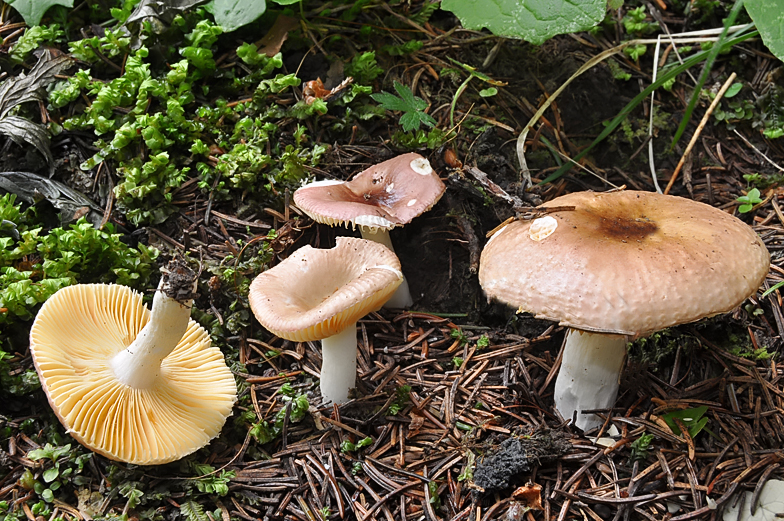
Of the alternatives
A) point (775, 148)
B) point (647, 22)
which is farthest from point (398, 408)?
point (647, 22)

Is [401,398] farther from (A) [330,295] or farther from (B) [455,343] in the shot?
(A) [330,295]

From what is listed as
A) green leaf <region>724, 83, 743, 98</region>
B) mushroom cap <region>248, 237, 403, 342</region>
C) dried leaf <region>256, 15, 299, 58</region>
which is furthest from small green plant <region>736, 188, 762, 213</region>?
dried leaf <region>256, 15, 299, 58</region>

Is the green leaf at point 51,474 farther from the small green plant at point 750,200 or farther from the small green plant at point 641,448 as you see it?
the small green plant at point 750,200

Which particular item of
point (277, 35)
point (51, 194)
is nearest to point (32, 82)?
point (51, 194)

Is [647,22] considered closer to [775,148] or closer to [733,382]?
[775,148]

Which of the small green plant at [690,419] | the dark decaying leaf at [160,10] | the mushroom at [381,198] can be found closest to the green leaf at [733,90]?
the mushroom at [381,198]

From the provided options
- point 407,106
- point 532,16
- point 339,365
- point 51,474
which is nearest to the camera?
point 51,474
